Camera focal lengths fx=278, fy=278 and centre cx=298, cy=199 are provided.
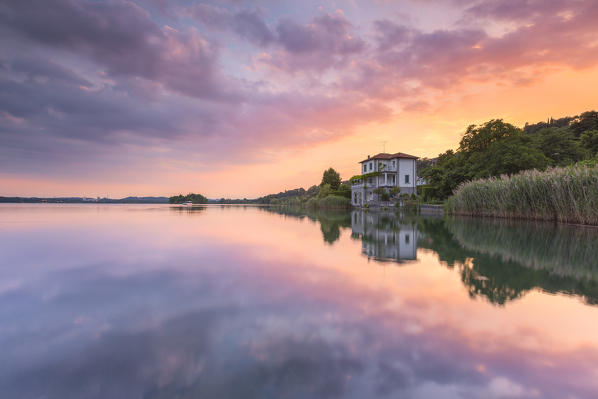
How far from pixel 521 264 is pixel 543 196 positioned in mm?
11426

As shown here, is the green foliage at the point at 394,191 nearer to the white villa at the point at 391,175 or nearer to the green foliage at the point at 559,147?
the white villa at the point at 391,175

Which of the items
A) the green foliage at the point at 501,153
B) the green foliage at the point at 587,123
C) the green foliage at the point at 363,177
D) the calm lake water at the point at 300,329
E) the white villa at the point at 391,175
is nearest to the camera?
the calm lake water at the point at 300,329

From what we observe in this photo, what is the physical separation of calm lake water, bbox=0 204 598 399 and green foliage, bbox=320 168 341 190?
49414 millimetres

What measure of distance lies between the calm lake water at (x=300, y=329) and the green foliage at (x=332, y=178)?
1945 inches

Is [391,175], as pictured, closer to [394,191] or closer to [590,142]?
[394,191]

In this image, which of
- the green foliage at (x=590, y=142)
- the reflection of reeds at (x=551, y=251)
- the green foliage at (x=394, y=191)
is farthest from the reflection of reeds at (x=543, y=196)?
the green foliage at (x=590, y=142)

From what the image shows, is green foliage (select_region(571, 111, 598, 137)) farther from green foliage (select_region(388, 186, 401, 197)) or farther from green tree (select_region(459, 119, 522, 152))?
green foliage (select_region(388, 186, 401, 197))

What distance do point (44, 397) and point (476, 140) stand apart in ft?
124

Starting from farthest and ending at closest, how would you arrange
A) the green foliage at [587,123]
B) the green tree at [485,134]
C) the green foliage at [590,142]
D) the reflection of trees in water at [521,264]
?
1. the green foliage at [587,123]
2. the green foliage at [590,142]
3. the green tree at [485,134]
4. the reflection of trees in water at [521,264]

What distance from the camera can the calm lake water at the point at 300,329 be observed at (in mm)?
2115

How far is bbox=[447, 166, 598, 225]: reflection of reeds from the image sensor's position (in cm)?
1214

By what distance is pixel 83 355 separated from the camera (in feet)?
8.20

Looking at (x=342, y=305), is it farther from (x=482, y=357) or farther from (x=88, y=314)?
(x=88, y=314)

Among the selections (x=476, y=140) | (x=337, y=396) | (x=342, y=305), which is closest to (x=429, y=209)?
(x=476, y=140)
